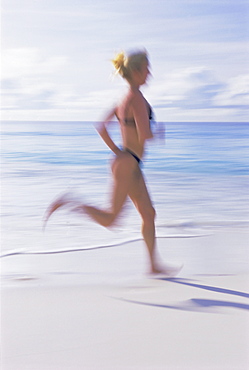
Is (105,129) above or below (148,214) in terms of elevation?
above

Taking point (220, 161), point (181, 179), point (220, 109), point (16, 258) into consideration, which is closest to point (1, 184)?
point (181, 179)

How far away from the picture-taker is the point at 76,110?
22.6 meters

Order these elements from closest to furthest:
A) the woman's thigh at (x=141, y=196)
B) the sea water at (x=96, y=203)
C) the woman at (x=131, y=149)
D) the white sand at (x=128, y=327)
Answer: the white sand at (x=128, y=327) < the woman at (x=131, y=149) < the woman's thigh at (x=141, y=196) < the sea water at (x=96, y=203)

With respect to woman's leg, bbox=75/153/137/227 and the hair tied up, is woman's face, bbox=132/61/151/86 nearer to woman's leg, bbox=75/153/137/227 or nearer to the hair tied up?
the hair tied up

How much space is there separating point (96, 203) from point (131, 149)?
296 cm

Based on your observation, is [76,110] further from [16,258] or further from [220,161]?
[16,258]

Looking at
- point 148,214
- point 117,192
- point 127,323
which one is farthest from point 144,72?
point 127,323

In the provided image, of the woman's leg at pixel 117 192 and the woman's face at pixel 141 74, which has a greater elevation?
the woman's face at pixel 141 74

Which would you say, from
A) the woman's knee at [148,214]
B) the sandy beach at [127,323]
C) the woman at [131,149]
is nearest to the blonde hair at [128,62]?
the woman at [131,149]

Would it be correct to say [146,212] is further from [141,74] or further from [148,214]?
[141,74]

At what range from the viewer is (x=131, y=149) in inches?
95.2

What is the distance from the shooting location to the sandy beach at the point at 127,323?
1.71 metres

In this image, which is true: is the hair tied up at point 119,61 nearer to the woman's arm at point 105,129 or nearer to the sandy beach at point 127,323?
the woman's arm at point 105,129

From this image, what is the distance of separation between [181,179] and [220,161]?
3.31 metres
